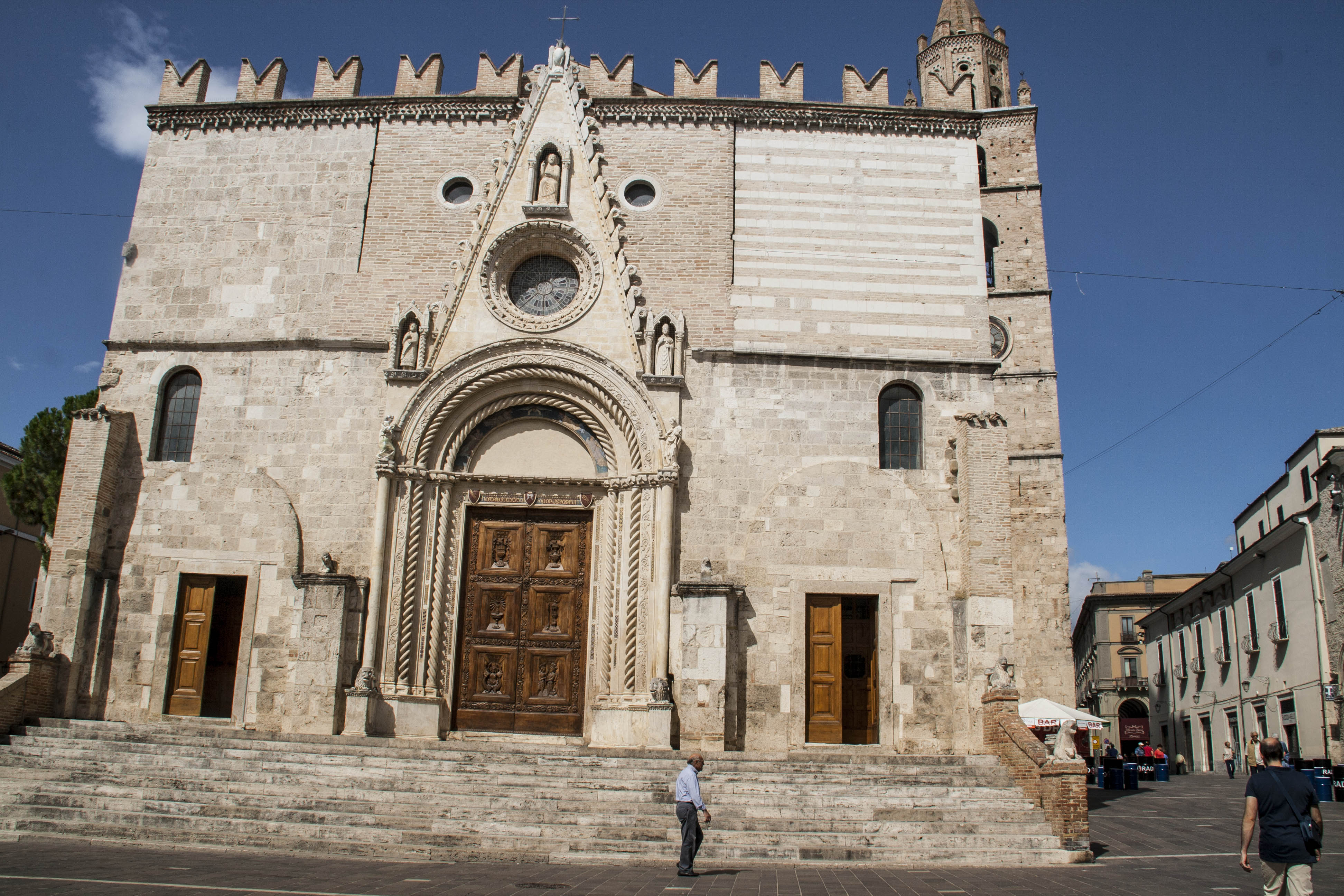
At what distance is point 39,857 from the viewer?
10234 millimetres

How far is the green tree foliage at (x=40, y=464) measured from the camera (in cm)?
2148

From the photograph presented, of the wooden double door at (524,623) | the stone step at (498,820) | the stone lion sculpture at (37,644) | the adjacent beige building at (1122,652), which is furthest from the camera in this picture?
the adjacent beige building at (1122,652)

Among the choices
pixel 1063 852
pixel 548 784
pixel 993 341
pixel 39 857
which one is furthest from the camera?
pixel 993 341

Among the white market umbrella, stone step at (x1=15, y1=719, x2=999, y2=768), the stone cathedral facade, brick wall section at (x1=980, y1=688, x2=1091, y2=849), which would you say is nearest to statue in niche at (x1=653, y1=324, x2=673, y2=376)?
the stone cathedral facade

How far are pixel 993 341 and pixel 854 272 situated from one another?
13650 mm

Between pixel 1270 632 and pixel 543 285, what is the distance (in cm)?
2467

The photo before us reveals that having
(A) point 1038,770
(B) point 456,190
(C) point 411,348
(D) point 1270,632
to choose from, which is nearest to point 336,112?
(B) point 456,190

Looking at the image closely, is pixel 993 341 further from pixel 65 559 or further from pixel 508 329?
pixel 65 559

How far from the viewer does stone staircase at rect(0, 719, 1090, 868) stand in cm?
1133

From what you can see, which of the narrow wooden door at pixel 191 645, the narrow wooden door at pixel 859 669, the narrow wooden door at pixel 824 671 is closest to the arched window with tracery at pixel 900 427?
the narrow wooden door at pixel 859 669

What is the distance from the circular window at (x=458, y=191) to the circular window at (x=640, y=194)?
119 inches

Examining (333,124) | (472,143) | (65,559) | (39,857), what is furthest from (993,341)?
(39,857)

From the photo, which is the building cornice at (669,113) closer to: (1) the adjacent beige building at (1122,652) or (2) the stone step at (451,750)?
(2) the stone step at (451,750)

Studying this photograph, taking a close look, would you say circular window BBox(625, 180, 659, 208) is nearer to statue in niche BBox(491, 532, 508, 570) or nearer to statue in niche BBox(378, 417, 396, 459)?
statue in niche BBox(378, 417, 396, 459)
